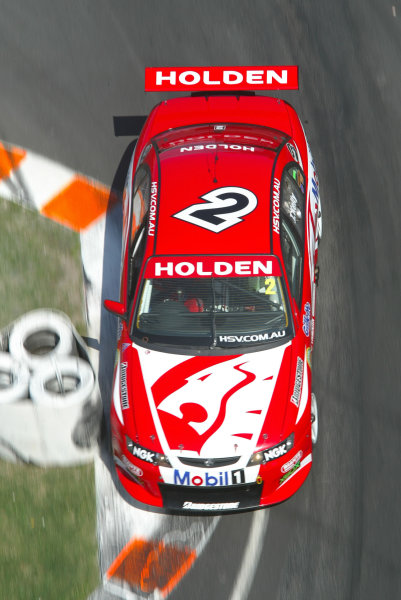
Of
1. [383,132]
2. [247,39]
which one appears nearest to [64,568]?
[383,132]

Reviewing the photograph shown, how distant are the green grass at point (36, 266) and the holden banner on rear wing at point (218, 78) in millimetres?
2102

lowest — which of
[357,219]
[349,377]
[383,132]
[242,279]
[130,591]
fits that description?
[130,591]

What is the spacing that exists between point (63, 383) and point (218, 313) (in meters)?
1.90

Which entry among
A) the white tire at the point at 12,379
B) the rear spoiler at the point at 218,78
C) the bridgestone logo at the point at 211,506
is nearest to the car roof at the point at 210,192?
the rear spoiler at the point at 218,78

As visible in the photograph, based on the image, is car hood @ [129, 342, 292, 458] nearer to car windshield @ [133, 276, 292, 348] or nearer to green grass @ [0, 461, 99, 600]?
car windshield @ [133, 276, 292, 348]

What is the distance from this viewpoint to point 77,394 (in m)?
7.88

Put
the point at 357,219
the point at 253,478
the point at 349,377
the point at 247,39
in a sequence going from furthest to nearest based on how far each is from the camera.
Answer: the point at 247,39 → the point at 357,219 → the point at 349,377 → the point at 253,478

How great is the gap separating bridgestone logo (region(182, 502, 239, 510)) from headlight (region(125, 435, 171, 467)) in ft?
1.43

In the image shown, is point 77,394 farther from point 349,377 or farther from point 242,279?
point 349,377

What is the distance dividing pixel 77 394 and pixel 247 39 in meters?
5.94

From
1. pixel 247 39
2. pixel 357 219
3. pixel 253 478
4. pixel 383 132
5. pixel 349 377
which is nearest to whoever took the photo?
pixel 253 478

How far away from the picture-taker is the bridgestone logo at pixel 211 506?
23.2 feet

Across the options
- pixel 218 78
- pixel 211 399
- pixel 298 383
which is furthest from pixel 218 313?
pixel 218 78

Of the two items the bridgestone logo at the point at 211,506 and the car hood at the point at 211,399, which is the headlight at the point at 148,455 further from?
the bridgestone logo at the point at 211,506
